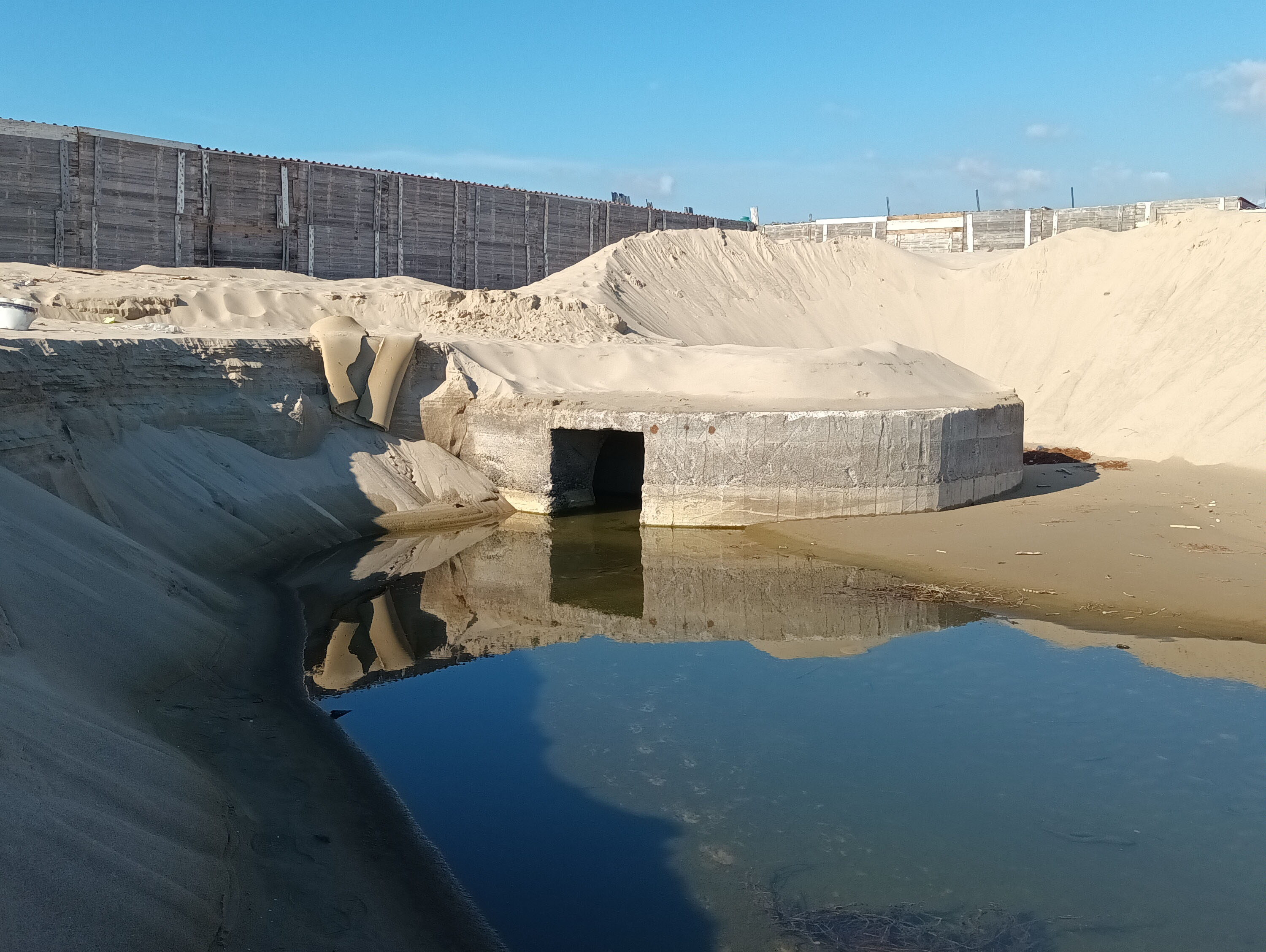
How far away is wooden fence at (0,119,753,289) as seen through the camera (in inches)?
561

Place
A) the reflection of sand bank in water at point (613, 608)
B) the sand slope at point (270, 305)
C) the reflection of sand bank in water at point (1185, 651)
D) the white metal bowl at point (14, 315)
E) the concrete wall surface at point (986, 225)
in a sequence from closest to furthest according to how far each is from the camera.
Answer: the reflection of sand bank in water at point (1185, 651) < the reflection of sand bank in water at point (613, 608) < the white metal bowl at point (14, 315) < the sand slope at point (270, 305) < the concrete wall surface at point (986, 225)

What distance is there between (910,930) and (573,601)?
17.5 feet

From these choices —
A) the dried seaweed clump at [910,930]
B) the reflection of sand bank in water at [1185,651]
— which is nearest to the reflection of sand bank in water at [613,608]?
the reflection of sand bank in water at [1185,651]

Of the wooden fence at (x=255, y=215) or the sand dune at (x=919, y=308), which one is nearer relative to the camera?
the sand dune at (x=919, y=308)

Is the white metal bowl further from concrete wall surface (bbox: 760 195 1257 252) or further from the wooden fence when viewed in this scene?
concrete wall surface (bbox: 760 195 1257 252)

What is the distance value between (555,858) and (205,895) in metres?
1.48

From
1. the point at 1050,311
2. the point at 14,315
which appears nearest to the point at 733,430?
the point at 14,315

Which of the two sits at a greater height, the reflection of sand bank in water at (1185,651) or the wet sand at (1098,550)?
the wet sand at (1098,550)

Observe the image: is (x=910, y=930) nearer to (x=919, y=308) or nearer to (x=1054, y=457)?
(x=1054, y=457)

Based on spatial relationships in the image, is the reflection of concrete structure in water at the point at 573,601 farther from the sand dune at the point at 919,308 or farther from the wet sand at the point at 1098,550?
the sand dune at the point at 919,308

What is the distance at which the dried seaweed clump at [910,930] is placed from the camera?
3.79 meters

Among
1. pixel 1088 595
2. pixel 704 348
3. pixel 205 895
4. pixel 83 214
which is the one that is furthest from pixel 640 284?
pixel 205 895

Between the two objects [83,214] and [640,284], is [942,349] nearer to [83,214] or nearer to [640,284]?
[640,284]

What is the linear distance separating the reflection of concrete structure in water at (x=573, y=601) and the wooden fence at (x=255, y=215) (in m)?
7.55
